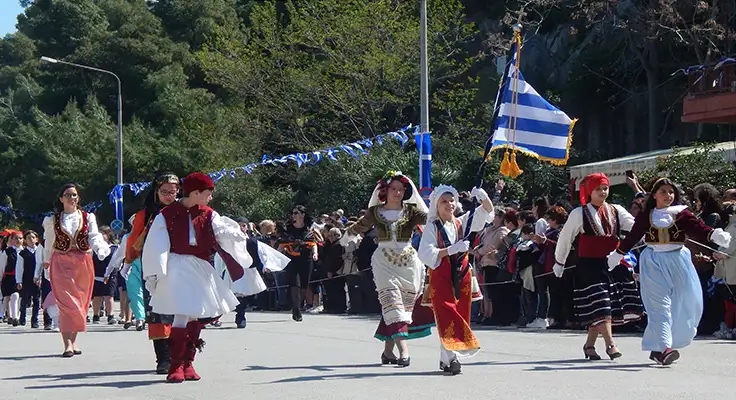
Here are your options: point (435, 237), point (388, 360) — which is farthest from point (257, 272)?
point (435, 237)

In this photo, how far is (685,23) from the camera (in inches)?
1286

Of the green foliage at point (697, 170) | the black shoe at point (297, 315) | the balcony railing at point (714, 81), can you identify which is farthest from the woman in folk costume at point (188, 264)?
the balcony railing at point (714, 81)

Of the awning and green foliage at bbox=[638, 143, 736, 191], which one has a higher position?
the awning

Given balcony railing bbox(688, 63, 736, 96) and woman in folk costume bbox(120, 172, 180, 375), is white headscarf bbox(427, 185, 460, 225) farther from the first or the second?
balcony railing bbox(688, 63, 736, 96)

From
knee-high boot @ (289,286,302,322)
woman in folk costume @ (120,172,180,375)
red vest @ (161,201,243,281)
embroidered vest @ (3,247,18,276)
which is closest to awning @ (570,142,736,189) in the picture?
knee-high boot @ (289,286,302,322)

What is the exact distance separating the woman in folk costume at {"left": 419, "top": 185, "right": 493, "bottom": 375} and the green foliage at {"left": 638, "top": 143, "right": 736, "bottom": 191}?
8.49 metres

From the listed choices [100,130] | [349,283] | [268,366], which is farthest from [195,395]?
[100,130]

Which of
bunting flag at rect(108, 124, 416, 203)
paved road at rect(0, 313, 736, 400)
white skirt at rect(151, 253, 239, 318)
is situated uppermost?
bunting flag at rect(108, 124, 416, 203)

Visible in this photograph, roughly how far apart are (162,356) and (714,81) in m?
20.6

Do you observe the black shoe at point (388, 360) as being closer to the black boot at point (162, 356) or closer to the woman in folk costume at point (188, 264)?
the woman in folk costume at point (188, 264)

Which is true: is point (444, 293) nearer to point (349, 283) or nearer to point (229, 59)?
point (349, 283)

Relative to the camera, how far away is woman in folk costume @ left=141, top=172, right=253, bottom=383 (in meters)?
10.6

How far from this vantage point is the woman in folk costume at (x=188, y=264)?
1057 cm

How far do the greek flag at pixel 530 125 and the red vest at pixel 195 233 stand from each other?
9.51ft
